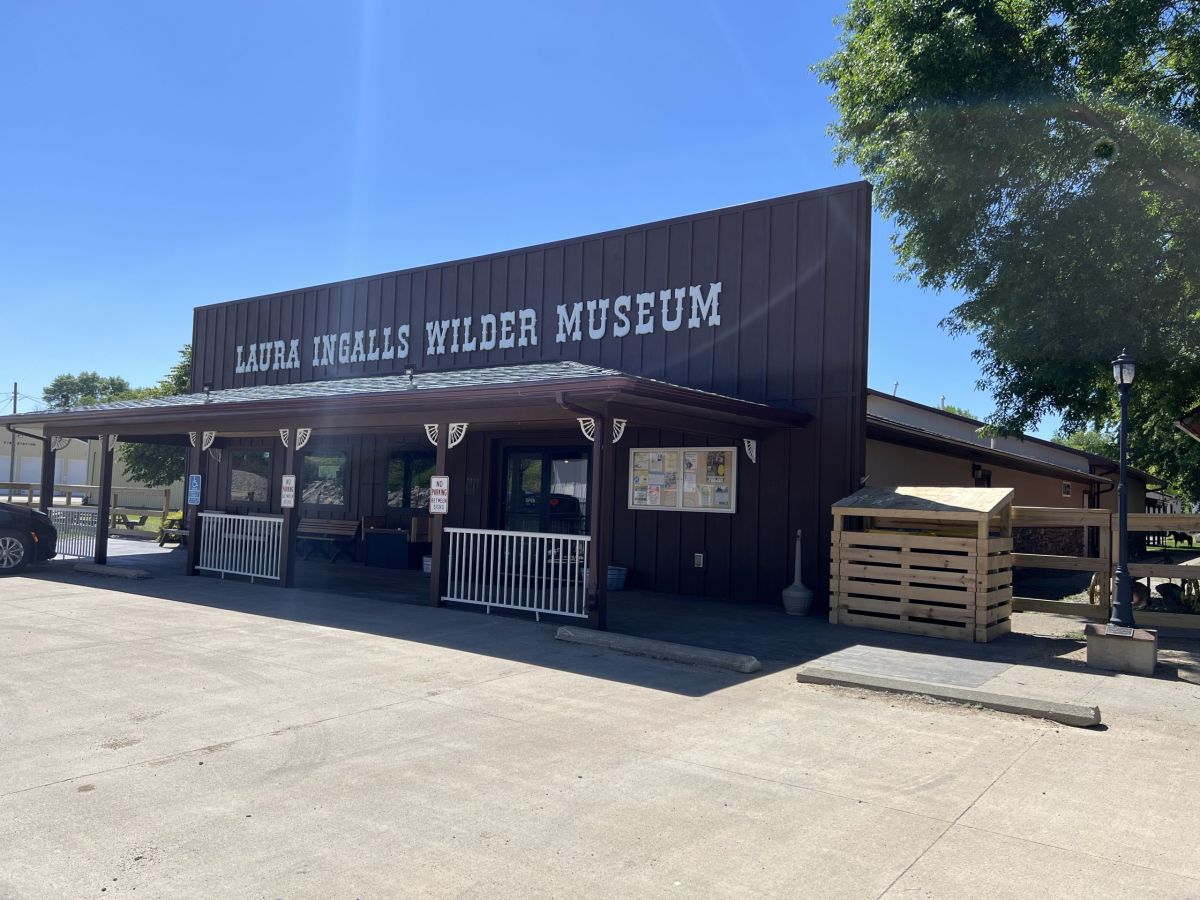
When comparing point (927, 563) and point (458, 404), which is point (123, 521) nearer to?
point (458, 404)

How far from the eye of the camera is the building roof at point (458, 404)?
30.8ft

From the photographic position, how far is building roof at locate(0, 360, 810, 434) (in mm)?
9391

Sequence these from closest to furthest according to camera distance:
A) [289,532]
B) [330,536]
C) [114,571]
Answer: [289,532], [114,571], [330,536]

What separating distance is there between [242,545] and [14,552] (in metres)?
3.87

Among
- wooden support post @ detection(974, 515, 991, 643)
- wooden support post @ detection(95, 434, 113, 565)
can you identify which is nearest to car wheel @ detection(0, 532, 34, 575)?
wooden support post @ detection(95, 434, 113, 565)

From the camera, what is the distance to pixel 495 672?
768cm

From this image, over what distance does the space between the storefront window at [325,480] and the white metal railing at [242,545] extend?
384 centimetres

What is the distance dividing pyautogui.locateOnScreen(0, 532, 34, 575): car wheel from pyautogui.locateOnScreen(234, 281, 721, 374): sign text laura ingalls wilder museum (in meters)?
6.67

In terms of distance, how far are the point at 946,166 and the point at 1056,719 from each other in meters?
7.68

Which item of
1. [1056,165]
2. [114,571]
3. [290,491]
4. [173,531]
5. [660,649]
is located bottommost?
[114,571]

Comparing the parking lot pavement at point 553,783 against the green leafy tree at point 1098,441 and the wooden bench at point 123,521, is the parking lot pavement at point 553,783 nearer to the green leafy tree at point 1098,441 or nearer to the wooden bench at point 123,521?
the green leafy tree at point 1098,441

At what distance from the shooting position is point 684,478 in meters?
13.3

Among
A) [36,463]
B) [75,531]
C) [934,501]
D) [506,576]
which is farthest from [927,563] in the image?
[36,463]

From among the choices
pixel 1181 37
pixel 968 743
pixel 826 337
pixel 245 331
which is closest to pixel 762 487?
pixel 826 337
